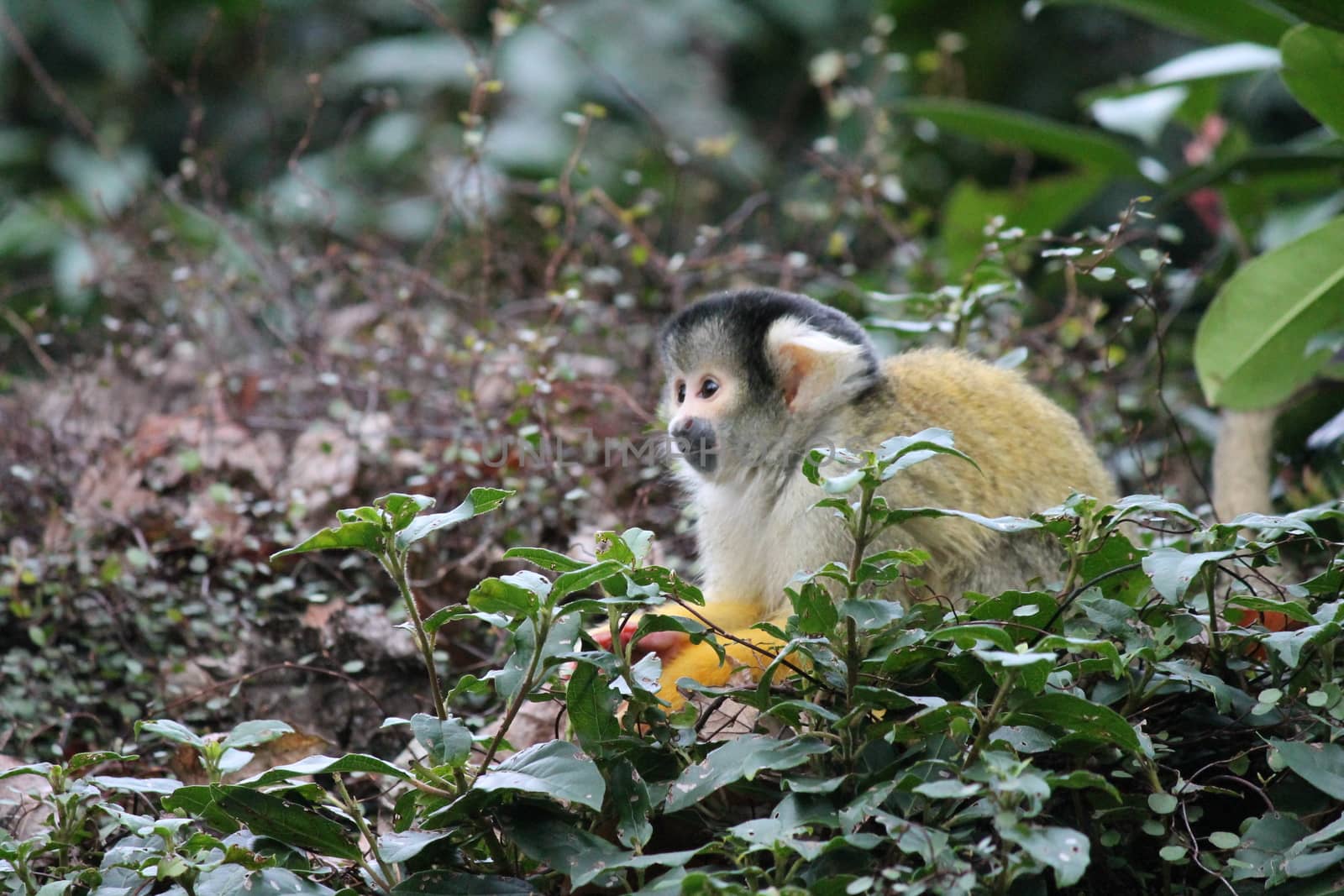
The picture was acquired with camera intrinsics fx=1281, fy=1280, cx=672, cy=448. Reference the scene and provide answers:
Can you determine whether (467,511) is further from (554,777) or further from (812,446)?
(812,446)

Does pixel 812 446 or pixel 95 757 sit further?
pixel 812 446

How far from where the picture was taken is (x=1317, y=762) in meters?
1.53

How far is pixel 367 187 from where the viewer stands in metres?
6.24

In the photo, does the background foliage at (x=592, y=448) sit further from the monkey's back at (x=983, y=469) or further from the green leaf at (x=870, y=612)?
the monkey's back at (x=983, y=469)

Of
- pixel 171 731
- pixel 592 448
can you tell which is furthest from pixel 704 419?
pixel 171 731

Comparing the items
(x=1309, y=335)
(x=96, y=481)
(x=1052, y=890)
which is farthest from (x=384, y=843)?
(x=1309, y=335)

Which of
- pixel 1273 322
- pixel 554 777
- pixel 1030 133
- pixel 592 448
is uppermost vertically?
pixel 554 777

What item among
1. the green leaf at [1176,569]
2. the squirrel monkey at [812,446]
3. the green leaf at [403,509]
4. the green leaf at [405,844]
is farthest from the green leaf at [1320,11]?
the green leaf at [405,844]

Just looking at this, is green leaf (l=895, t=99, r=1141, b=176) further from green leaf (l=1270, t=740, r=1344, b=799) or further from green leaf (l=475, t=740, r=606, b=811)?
green leaf (l=475, t=740, r=606, b=811)

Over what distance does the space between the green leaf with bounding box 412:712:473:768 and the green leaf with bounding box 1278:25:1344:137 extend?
2473 mm

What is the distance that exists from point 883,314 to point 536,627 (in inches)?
93.1

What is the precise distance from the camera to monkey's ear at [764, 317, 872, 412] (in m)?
2.41

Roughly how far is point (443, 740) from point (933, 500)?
3.39 feet

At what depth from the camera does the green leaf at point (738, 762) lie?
59.0 inches
